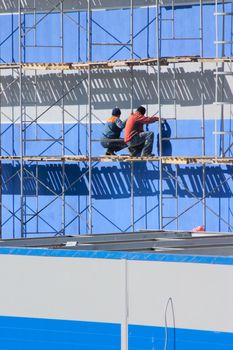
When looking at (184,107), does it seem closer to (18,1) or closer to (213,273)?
(18,1)

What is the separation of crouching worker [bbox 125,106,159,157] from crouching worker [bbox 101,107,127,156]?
37 centimetres

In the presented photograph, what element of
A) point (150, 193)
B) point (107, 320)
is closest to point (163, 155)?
point (150, 193)

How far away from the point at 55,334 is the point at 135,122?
15.9 m

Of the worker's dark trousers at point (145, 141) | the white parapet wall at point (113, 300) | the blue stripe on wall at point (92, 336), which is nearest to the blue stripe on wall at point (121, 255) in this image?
the white parapet wall at point (113, 300)

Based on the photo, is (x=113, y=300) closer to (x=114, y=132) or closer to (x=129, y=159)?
(x=129, y=159)

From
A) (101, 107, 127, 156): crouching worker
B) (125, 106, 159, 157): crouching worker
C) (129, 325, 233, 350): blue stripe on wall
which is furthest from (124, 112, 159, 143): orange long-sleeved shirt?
(129, 325, 233, 350): blue stripe on wall

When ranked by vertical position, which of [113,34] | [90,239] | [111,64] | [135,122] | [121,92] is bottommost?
[90,239]

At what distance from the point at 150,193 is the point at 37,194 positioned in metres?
2.78

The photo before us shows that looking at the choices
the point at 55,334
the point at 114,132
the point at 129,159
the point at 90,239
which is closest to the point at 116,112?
the point at 114,132

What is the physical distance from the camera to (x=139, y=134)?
26.0m

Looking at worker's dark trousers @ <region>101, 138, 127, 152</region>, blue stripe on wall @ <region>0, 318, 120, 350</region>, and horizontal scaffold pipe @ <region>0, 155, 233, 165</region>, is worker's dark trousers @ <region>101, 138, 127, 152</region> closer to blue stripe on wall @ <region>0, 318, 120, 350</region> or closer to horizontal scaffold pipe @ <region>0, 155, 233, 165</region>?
horizontal scaffold pipe @ <region>0, 155, 233, 165</region>

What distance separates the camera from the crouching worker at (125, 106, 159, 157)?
25.9 meters

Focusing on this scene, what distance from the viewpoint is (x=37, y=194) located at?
2778cm

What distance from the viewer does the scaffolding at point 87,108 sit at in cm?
2559
